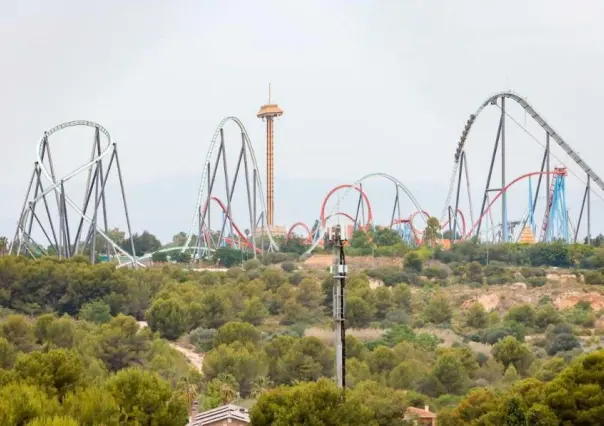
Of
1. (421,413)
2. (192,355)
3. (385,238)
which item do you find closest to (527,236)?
(385,238)

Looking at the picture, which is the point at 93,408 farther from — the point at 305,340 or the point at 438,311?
the point at 438,311

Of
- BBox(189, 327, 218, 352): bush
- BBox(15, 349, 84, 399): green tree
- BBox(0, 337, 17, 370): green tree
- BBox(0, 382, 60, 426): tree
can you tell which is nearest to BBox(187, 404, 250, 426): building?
BBox(15, 349, 84, 399): green tree

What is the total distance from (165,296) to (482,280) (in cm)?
1967

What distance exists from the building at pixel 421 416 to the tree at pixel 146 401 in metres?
7.55

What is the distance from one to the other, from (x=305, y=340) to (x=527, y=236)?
39920mm

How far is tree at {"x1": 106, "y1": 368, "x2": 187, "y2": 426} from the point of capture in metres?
29.0

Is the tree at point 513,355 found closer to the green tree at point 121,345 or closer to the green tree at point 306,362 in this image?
the green tree at point 306,362

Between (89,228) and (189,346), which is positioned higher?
(89,228)

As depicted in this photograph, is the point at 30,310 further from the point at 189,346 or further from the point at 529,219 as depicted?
the point at 529,219

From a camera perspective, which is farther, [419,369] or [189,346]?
[189,346]

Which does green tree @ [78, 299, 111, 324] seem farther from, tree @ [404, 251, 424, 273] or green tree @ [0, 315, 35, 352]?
tree @ [404, 251, 424, 273]

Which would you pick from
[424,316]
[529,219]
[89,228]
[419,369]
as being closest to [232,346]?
[419,369]

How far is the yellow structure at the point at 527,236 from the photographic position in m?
80.4

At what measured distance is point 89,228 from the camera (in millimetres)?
69188
